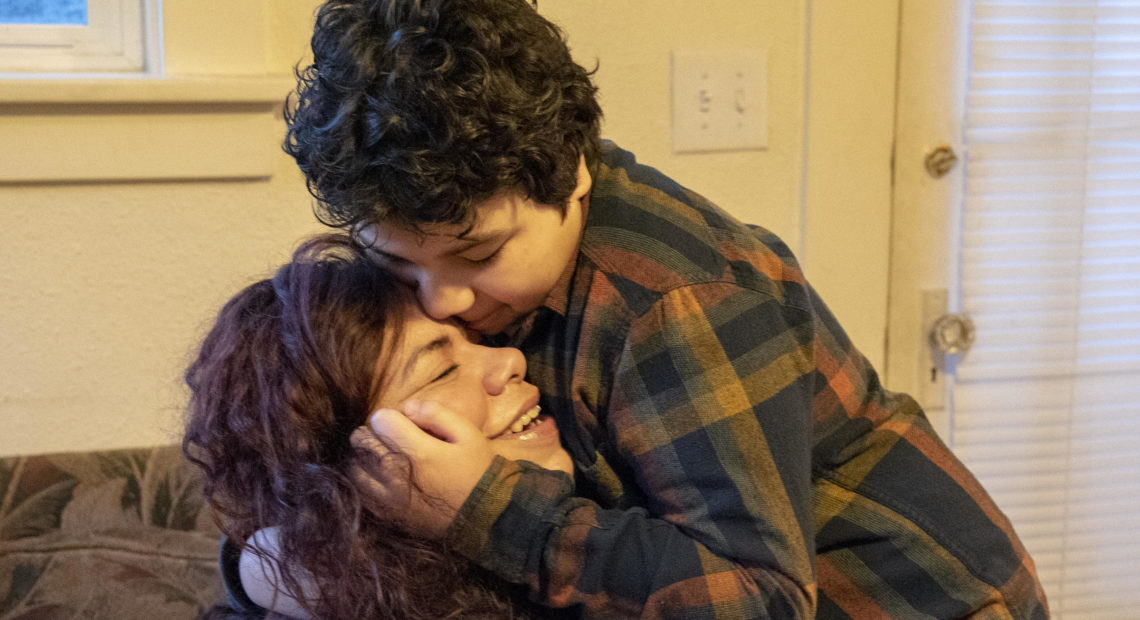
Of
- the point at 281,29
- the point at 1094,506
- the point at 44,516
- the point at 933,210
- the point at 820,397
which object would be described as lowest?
the point at 1094,506

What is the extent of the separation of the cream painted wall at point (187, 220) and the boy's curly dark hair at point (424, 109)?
0.65 meters

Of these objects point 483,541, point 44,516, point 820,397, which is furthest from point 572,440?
point 44,516

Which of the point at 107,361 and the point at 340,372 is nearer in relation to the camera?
the point at 340,372

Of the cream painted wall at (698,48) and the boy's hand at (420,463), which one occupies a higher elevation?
the cream painted wall at (698,48)

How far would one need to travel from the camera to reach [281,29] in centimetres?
138

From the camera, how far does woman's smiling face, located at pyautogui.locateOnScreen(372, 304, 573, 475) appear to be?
896 millimetres

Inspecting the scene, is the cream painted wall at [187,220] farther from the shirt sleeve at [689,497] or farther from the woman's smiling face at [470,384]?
the shirt sleeve at [689,497]

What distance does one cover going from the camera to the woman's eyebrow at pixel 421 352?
90 centimetres

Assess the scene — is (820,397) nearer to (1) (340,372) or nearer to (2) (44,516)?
(1) (340,372)

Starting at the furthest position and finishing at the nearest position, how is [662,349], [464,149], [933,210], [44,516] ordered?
[933,210], [44,516], [662,349], [464,149]

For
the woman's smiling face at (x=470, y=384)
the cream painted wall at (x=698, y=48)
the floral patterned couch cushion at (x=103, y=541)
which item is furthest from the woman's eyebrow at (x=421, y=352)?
the cream painted wall at (x=698, y=48)

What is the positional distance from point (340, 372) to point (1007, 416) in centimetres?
127

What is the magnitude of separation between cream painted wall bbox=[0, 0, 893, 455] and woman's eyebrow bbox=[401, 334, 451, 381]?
0.57 m

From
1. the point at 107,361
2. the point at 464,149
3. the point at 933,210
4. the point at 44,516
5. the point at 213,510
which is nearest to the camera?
the point at 464,149
